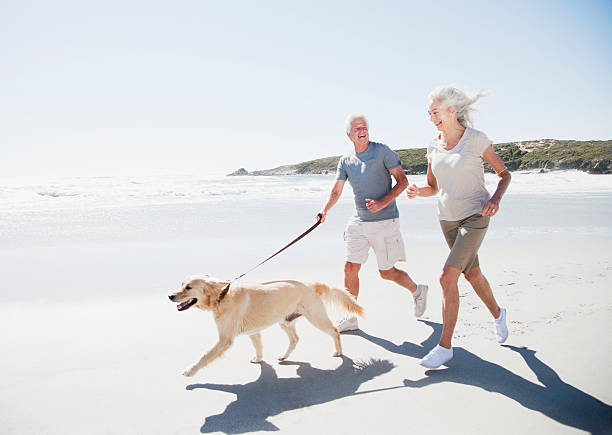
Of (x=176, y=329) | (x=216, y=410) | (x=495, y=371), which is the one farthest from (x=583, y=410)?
(x=176, y=329)

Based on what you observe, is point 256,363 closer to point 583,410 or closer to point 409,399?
point 409,399

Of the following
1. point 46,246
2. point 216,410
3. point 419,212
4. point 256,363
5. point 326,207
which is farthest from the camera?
point 419,212

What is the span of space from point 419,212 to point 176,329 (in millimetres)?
10068

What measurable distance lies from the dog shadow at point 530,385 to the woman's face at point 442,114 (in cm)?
188

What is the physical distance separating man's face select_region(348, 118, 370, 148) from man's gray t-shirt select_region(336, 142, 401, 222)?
11 cm

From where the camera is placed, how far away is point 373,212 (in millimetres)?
4074

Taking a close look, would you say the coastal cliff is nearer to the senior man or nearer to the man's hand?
the senior man

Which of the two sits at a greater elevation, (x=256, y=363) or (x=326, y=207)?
(x=326, y=207)

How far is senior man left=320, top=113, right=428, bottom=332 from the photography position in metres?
4.08

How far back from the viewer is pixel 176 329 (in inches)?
159

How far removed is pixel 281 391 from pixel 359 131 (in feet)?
8.07

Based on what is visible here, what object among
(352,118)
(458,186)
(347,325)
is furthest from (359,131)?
(347,325)

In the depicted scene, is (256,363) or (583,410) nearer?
(583,410)

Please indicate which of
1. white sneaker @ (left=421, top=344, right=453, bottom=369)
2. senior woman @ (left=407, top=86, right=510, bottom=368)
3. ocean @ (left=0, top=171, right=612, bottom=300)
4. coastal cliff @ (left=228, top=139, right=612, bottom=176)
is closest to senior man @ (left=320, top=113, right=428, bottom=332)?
senior woman @ (left=407, top=86, right=510, bottom=368)
